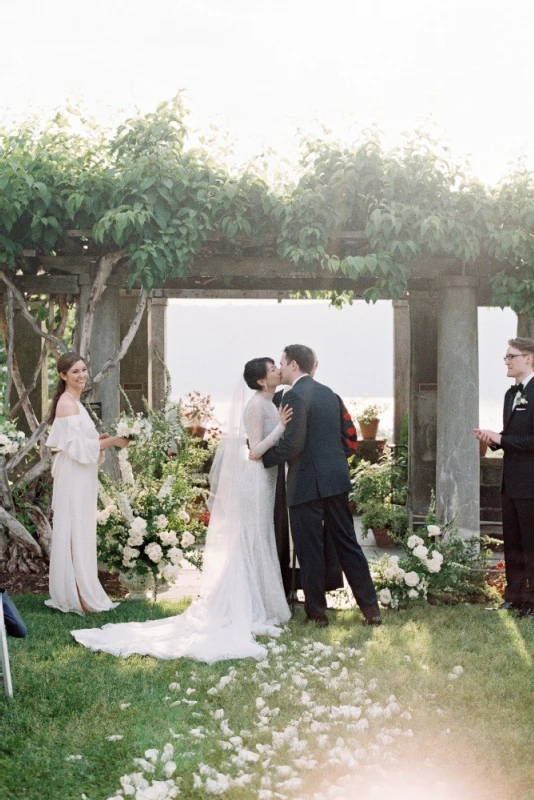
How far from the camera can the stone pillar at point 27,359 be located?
8398 millimetres

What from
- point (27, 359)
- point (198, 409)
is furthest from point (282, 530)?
point (198, 409)

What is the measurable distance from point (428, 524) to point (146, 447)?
2134mm

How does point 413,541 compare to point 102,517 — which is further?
point 102,517

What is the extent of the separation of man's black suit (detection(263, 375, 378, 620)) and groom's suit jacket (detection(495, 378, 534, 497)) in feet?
3.68

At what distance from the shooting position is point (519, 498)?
5977 millimetres

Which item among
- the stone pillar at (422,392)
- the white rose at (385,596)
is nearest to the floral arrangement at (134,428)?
the white rose at (385,596)

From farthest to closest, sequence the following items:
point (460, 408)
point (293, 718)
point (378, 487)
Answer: point (378, 487), point (460, 408), point (293, 718)

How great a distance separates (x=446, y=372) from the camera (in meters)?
7.20

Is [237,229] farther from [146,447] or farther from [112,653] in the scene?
[112,653]

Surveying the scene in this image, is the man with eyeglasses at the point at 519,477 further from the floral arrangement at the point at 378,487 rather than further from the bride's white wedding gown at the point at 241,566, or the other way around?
the floral arrangement at the point at 378,487

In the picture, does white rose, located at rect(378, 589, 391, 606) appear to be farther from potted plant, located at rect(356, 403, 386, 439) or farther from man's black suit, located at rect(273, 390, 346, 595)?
potted plant, located at rect(356, 403, 386, 439)

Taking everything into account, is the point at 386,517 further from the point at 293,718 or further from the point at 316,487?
the point at 293,718

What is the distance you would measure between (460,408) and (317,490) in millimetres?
1924

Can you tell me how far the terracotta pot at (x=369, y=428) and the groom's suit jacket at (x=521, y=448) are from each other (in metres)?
5.77
